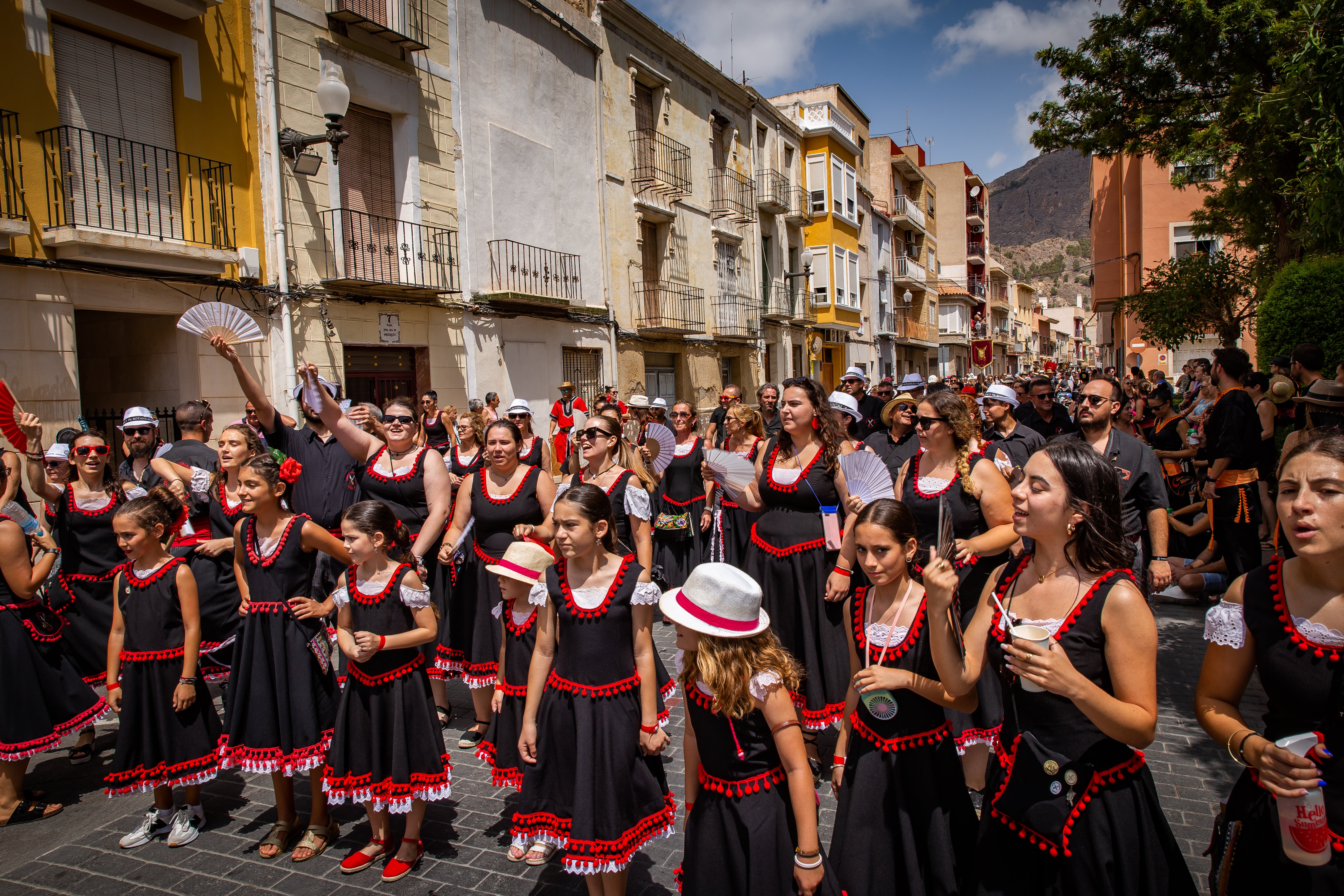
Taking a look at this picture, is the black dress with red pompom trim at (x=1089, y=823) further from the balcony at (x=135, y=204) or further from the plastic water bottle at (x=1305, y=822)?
the balcony at (x=135, y=204)

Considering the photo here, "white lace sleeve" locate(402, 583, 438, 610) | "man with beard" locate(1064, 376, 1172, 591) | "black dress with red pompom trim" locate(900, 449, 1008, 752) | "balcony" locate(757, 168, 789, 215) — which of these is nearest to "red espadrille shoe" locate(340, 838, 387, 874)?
"white lace sleeve" locate(402, 583, 438, 610)

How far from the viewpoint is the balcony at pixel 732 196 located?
74.4 feet

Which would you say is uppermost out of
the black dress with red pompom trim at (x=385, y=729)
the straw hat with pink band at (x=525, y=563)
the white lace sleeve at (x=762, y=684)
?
the straw hat with pink band at (x=525, y=563)

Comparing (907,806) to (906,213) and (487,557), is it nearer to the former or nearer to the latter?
(487,557)

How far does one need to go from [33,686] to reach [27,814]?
2.25ft

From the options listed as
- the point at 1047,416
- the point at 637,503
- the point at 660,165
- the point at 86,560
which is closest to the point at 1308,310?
the point at 1047,416

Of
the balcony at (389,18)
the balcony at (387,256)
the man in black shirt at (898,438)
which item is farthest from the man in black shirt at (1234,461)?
the balcony at (389,18)

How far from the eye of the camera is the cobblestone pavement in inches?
139

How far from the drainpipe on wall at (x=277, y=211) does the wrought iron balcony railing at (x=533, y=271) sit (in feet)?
13.6

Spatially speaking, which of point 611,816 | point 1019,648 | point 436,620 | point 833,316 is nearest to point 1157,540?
point 1019,648

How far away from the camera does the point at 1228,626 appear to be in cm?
213

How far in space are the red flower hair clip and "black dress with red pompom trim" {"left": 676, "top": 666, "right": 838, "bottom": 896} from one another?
3.40 m

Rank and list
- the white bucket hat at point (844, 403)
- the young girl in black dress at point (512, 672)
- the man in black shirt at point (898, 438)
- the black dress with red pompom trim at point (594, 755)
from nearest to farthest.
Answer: the black dress with red pompom trim at point (594, 755), the young girl in black dress at point (512, 672), the man in black shirt at point (898, 438), the white bucket hat at point (844, 403)

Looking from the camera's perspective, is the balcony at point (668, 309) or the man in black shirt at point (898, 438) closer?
the man in black shirt at point (898, 438)
